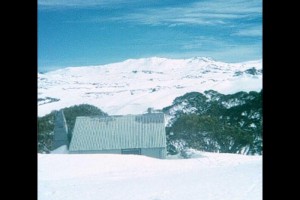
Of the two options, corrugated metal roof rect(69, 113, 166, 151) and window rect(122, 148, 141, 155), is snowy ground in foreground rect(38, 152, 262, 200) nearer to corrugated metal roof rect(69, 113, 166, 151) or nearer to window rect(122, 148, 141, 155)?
corrugated metal roof rect(69, 113, 166, 151)

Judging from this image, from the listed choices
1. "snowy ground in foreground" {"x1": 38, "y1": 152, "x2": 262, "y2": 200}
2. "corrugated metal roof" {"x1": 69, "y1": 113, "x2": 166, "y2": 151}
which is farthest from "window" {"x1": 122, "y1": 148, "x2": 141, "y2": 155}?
"snowy ground in foreground" {"x1": 38, "y1": 152, "x2": 262, "y2": 200}

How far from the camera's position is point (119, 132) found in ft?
9.34

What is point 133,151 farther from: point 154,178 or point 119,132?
point 154,178

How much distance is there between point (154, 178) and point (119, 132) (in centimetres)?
145

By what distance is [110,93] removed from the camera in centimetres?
352

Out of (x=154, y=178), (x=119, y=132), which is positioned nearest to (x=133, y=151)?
(x=119, y=132)

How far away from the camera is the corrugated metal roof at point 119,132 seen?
2.65 m

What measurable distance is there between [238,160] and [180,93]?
36.5 inches

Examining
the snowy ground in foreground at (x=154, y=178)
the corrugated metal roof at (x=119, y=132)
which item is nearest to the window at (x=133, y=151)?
the corrugated metal roof at (x=119, y=132)

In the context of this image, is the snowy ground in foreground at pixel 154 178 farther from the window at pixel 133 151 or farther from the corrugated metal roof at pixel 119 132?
the window at pixel 133 151
